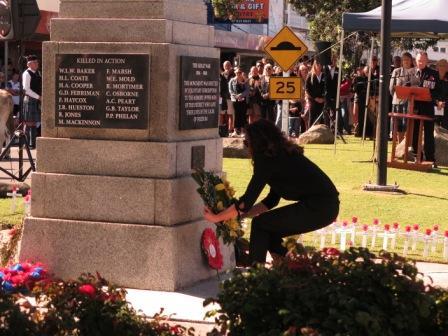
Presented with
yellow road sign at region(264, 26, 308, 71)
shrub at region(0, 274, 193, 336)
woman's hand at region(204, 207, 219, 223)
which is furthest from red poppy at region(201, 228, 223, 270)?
yellow road sign at region(264, 26, 308, 71)

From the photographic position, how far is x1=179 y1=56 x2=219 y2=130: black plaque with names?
8.60 meters

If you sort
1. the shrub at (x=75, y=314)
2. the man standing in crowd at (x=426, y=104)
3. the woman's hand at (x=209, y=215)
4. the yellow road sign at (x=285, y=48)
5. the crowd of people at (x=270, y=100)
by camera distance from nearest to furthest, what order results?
the shrub at (x=75, y=314) → the woman's hand at (x=209, y=215) → the yellow road sign at (x=285, y=48) → the man standing in crowd at (x=426, y=104) → the crowd of people at (x=270, y=100)

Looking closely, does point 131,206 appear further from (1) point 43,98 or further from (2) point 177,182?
(1) point 43,98

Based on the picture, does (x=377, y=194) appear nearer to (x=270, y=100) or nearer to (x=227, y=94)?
(x=270, y=100)

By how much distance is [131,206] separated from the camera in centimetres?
852

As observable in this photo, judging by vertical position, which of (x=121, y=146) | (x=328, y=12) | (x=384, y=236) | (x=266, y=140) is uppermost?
(x=328, y=12)

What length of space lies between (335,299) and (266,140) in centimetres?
353

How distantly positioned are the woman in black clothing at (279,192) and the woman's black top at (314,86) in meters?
18.9

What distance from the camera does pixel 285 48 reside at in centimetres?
1636

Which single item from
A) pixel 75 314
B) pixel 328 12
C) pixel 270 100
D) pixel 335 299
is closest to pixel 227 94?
pixel 270 100

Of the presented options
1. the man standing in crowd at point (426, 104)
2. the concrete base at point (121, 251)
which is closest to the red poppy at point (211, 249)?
the concrete base at point (121, 251)

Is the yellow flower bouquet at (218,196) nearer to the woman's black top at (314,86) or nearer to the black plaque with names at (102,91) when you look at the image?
the black plaque with names at (102,91)

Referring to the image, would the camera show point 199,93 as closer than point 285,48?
Yes

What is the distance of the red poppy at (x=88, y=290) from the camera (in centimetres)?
530
